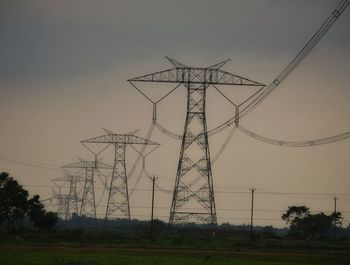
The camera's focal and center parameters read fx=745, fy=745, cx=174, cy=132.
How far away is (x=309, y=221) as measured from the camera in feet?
581

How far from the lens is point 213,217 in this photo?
86938 millimetres

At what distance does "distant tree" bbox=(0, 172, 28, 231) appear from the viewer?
129m

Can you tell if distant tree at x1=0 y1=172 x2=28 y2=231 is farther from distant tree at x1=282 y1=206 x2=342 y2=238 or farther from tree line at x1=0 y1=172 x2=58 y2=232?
distant tree at x1=282 y1=206 x2=342 y2=238

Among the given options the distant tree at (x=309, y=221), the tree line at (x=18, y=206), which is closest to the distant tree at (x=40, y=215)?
the tree line at (x=18, y=206)

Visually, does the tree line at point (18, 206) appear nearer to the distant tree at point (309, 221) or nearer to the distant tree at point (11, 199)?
the distant tree at point (11, 199)

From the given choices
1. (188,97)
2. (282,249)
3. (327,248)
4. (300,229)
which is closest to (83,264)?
(188,97)

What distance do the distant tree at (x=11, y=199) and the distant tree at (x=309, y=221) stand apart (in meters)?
65.6

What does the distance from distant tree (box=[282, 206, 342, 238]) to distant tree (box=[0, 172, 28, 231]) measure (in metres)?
65.6

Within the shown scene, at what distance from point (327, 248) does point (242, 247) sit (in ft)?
38.9

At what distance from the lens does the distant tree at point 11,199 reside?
129 metres

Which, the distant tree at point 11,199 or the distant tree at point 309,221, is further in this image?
the distant tree at point 309,221

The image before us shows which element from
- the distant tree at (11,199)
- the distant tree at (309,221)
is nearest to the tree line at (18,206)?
the distant tree at (11,199)

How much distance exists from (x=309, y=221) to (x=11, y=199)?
7725 centimetres

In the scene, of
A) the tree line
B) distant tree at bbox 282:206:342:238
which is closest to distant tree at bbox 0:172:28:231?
the tree line
